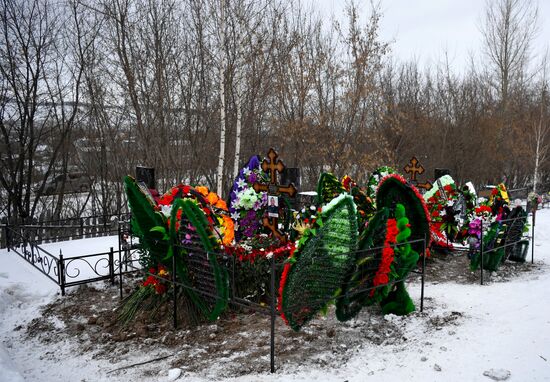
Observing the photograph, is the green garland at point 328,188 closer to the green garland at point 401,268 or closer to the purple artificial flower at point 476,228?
the green garland at point 401,268

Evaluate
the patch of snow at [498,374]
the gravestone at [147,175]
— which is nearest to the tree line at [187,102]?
the gravestone at [147,175]

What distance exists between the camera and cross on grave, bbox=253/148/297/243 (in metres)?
7.31

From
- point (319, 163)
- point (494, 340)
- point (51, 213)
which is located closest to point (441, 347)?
point (494, 340)

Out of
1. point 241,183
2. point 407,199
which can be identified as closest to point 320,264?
point 407,199

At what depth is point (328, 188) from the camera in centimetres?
743

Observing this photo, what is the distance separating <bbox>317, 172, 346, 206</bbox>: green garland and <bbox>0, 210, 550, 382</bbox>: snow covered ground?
2029mm

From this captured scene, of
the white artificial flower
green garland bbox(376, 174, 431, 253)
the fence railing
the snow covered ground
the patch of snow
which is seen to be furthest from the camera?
the white artificial flower

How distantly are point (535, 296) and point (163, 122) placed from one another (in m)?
9.65

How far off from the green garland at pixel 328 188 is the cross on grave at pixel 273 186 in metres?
0.57

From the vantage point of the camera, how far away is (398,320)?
206 inches

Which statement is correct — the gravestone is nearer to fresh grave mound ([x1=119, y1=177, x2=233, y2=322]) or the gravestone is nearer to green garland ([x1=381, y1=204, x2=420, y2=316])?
fresh grave mound ([x1=119, y1=177, x2=233, y2=322])

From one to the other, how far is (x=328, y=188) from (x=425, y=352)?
3.61 metres

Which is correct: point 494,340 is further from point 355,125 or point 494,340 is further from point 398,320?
point 355,125

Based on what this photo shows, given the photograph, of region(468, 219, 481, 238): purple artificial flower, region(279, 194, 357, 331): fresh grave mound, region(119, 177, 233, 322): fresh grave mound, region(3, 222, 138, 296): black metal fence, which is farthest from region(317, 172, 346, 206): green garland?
region(3, 222, 138, 296): black metal fence
